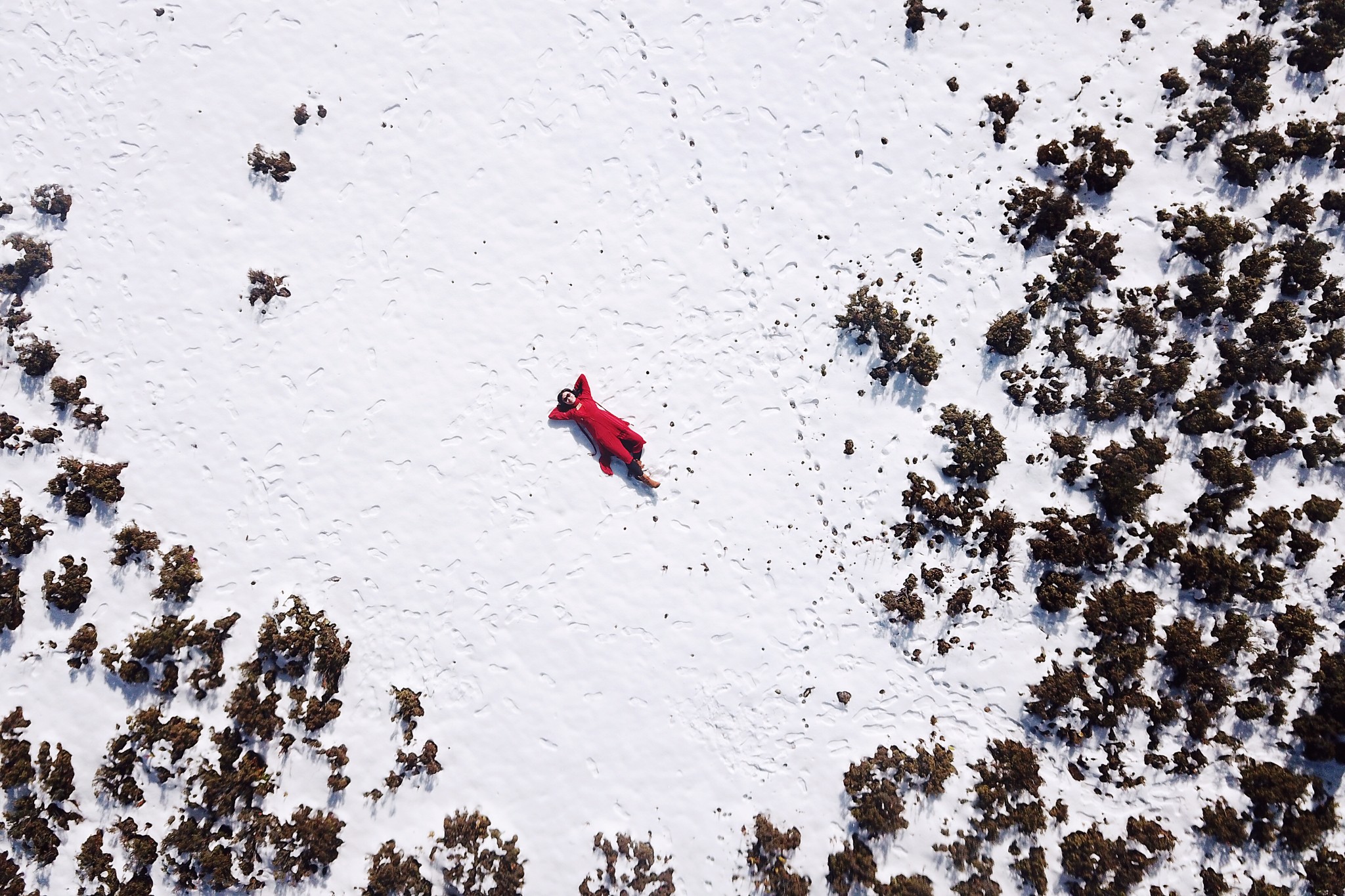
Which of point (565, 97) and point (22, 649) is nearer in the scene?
point (22, 649)

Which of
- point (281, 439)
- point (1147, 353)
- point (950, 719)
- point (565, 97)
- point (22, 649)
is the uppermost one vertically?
point (565, 97)

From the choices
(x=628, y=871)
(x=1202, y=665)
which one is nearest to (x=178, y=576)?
(x=628, y=871)

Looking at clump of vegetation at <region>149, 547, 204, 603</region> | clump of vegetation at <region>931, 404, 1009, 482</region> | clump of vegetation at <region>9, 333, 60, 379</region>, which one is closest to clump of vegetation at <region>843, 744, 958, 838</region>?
clump of vegetation at <region>931, 404, 1009, 482</region>

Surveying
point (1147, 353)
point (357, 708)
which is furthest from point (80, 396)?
point (1147, 353)

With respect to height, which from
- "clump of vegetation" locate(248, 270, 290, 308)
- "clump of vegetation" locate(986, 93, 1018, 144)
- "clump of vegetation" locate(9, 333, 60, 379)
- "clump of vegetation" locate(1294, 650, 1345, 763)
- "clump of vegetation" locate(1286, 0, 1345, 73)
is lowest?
"clump of vegetation" locate(1294, 650, 1345, 763)

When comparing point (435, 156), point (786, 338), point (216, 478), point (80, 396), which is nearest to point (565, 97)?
point (435, 156)

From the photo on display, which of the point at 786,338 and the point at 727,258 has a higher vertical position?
the point at 727,258

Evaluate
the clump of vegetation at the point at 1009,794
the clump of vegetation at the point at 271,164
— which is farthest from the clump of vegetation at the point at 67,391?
the clump of vegetation at the point at 1009,794

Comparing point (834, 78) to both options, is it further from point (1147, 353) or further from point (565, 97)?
point (1147, 353)

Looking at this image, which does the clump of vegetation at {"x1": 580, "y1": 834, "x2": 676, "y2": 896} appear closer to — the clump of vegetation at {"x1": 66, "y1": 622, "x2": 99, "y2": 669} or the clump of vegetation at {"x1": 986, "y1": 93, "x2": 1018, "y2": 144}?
the clump of vegetation at {"x1": 66, "y1": 622, "x2": 99, "y2": 669}
